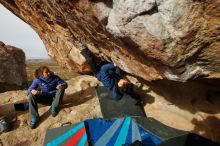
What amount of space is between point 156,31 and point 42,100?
5915mm

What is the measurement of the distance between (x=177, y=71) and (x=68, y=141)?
3.63 meters

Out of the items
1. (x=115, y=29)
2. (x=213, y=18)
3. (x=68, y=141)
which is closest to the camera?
(x=213, y=18)

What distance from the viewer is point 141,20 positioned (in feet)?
20.2

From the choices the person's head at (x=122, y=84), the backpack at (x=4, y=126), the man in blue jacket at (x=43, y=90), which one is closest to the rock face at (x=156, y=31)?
the person's head at (x=122, y=84)

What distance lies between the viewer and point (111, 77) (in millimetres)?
10141

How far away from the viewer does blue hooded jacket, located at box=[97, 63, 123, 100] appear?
33.1 ft

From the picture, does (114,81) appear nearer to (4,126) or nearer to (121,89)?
(121,89)

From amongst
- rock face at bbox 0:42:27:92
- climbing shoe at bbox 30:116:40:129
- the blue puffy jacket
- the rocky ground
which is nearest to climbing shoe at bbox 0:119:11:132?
the rocky ground

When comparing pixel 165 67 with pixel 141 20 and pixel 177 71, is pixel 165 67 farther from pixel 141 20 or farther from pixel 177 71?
pixel 141 20

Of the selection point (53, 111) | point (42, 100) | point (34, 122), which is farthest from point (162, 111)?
point (34, 122)

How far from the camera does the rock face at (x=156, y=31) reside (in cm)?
560

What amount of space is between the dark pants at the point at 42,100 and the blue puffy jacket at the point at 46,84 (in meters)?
0.22

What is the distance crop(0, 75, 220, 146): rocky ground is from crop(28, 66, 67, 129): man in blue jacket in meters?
0.37

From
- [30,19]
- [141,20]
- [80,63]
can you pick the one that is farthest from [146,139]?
[30,19]
